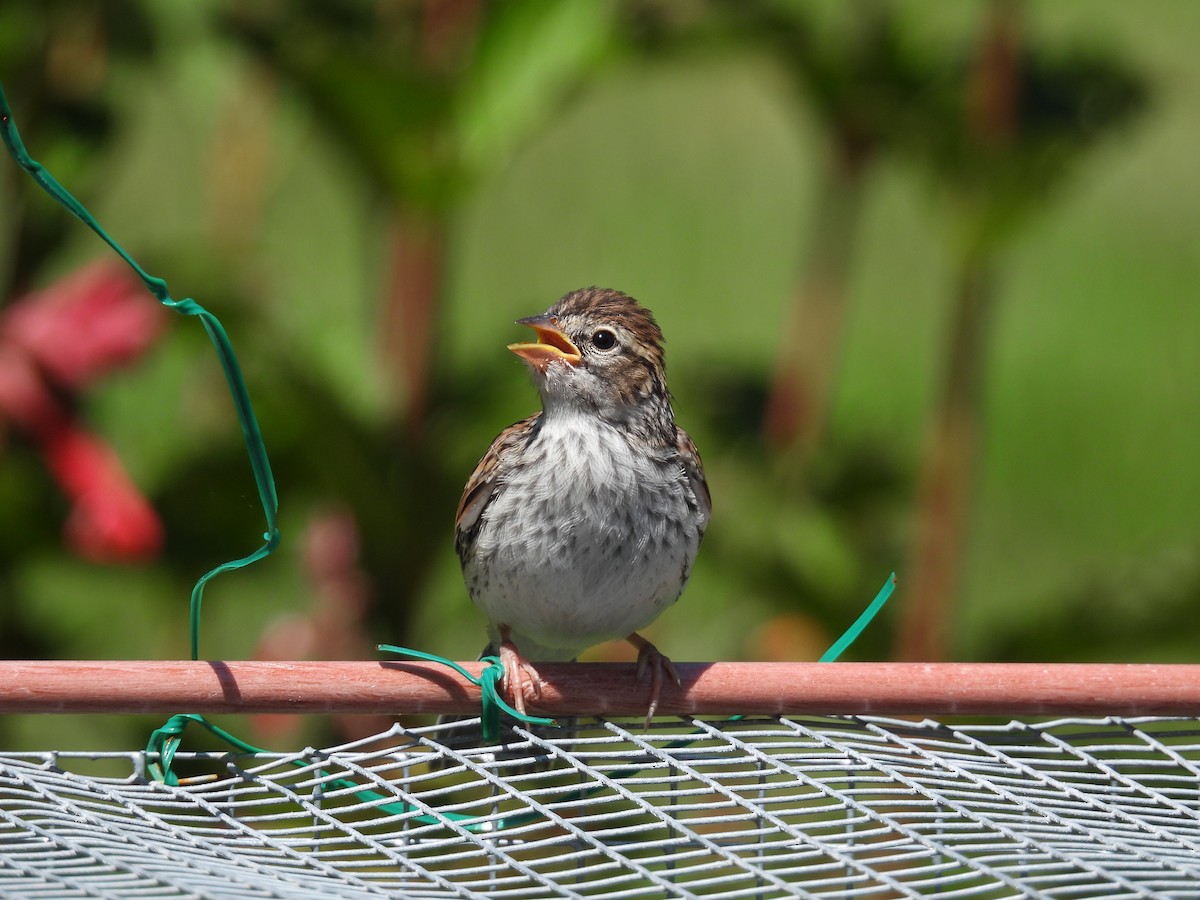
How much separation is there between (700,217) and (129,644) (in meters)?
7.82

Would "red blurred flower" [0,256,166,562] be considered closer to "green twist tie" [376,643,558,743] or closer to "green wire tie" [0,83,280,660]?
"green wire tie" [0,83,280,660]

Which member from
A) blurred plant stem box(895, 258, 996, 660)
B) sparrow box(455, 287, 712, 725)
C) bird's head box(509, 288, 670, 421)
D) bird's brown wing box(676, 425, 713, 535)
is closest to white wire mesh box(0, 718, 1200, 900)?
sparrow box(455, 287, 712, 725)

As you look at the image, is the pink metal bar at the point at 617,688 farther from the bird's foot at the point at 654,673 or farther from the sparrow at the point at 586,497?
the sparrow at the point at 586,497

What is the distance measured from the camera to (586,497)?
352 cm

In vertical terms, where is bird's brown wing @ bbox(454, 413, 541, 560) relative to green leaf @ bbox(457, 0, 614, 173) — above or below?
below

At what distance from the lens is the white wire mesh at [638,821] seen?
2814 millimetres

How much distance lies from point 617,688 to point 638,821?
298 millimetres

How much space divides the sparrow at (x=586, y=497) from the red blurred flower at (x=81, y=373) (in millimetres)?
910

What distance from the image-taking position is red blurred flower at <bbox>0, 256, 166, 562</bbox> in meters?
3.98

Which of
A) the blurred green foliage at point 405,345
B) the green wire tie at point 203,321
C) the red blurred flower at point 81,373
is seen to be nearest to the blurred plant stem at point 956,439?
the blurred green foliage at point 405,345

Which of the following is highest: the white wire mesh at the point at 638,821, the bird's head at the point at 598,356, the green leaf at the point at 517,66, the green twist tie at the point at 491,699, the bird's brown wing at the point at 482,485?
the green leaf at the point at 517,66

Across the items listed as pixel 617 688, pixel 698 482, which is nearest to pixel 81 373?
pixel 698 482

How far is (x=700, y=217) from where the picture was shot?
13.6 m

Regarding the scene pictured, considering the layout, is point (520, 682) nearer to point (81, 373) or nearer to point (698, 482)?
point (698, 482)
